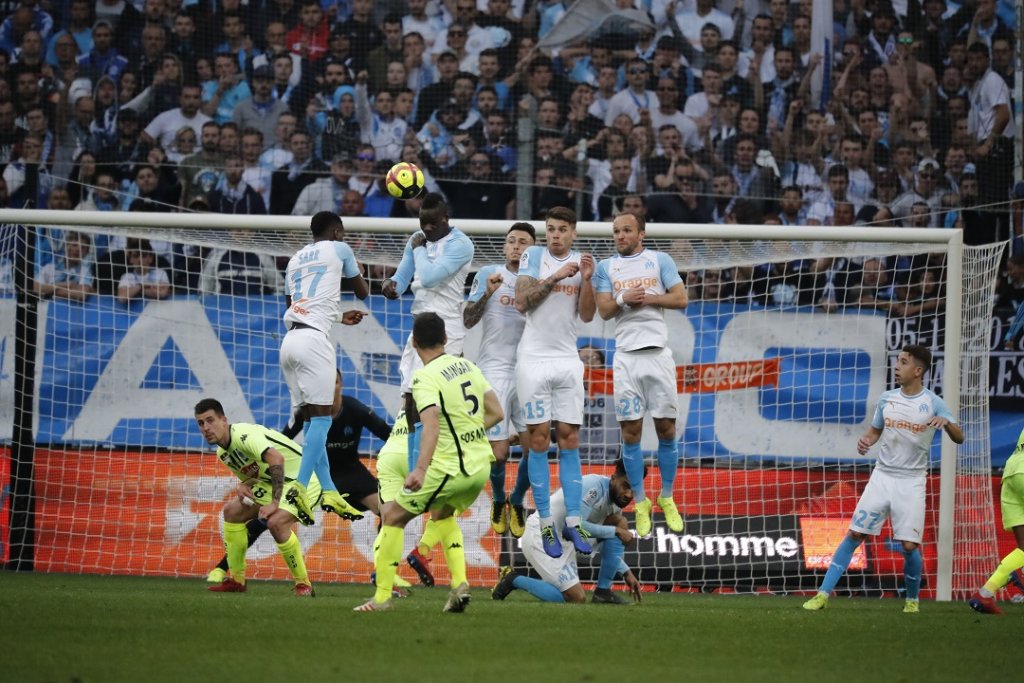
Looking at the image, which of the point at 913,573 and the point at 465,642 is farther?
the point at 913,573

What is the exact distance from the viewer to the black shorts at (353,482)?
1196 centimetres

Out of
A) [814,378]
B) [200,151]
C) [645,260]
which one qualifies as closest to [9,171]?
[200,151]

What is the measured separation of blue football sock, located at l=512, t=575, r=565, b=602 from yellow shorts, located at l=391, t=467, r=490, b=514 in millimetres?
2183

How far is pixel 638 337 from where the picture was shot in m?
10.5

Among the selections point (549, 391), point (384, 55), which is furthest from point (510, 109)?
point (549, 391)

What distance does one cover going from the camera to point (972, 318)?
12.9 metres

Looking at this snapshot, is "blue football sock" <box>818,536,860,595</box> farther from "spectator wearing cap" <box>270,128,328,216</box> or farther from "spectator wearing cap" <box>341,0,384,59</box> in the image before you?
"spectator wearing cap" <box>341,0,384,59</box>

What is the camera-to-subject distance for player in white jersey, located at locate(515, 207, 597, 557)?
33.4ft

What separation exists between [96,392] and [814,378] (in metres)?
7.33

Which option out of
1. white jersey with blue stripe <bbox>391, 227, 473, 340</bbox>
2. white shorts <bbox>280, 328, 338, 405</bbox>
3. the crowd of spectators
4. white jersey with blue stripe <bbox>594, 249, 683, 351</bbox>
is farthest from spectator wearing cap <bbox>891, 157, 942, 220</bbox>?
white shorts <bbox>280, 328, 338, 405</bbox>

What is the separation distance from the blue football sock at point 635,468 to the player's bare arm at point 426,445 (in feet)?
9.56

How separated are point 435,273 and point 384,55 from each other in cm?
720

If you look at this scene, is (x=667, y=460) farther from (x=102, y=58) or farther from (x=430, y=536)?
(x=102, y=58)

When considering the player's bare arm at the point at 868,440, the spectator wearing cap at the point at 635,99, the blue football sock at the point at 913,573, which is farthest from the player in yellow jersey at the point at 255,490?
the spectator wearing cap at the point at 635,99
